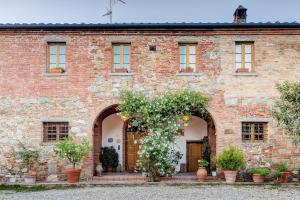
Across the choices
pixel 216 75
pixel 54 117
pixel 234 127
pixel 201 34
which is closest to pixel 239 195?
pixel 234 127

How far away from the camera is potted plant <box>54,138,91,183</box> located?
14.5 m

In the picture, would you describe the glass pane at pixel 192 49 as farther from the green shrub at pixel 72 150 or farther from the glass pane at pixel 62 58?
the green shrub at pixel 72 150

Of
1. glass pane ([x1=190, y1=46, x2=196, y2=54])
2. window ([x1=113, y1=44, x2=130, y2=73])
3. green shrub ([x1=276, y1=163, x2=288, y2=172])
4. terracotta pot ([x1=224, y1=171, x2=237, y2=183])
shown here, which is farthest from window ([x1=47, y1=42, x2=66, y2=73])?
green shrub ([x1=276, y1=163, x2=288, y2=172])

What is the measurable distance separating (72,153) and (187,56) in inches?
226

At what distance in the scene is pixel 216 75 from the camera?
15555 millimetres

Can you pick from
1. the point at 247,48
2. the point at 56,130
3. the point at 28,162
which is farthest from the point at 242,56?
the point at 28,162

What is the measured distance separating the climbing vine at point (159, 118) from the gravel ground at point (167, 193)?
4.07ft

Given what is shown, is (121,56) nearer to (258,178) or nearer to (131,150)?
(131,150)

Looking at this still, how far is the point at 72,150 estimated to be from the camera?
14508 millimetres

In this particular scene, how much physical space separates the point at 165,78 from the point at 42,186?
6010mm

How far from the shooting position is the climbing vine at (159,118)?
14617 mm

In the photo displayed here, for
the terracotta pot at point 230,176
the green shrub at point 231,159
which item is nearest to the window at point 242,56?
the green shrub at point 231,159

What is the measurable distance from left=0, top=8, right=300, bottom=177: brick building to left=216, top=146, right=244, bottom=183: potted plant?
2.68 ft

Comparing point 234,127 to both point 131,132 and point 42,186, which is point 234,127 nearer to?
point 131,132
